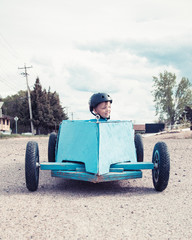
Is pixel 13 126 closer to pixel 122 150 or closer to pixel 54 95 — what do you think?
pixel 54 95

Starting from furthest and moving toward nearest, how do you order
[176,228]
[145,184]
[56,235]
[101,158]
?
[145,184]
[101,158]
[176,228]
[56,235]

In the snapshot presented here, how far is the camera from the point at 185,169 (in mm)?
6836

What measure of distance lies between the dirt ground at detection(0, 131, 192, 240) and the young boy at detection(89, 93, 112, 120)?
1515mm

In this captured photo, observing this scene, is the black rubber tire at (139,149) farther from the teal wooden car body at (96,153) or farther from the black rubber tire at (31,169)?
the black rubber tire at (31,169)

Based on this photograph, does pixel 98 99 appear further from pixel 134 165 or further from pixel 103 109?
pixel 134 165

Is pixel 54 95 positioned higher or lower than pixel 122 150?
higher

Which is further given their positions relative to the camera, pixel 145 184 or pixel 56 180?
pixel 56 180

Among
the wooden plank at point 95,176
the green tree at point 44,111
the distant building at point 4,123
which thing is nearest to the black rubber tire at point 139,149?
the wooden plank at point 95,176

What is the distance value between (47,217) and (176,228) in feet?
4.46

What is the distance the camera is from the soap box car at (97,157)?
4.32m

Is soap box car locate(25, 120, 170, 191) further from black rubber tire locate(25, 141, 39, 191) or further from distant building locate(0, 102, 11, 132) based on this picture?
distant building locate(0, 102, 11, 132)

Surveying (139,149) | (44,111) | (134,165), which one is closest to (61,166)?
(134,165)

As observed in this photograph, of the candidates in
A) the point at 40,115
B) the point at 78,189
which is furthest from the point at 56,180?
the point at 40,115

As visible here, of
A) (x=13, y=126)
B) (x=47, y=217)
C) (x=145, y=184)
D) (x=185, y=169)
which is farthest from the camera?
(x=13, y=126)
